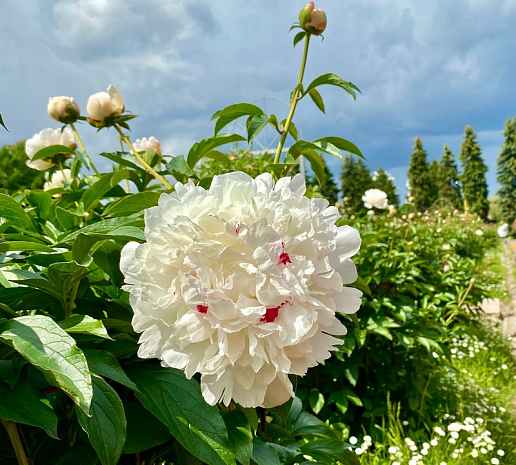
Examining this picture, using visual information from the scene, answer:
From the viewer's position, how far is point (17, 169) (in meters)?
8.04

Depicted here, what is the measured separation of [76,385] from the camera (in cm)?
40

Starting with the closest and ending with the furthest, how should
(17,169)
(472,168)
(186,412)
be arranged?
(186,412) → (17,169) → (472,168)

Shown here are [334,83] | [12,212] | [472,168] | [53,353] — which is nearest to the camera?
[53,353]

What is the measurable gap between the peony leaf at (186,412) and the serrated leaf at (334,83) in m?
0.59

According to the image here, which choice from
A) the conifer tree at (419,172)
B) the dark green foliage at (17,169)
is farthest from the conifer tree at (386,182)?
the dark green foliage at (17,169)

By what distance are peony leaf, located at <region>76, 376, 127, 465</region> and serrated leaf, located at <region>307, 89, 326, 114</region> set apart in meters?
0.69

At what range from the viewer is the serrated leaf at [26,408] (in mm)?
467

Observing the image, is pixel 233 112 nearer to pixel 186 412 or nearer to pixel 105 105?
pixel 105 105

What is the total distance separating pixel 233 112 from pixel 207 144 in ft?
0.26

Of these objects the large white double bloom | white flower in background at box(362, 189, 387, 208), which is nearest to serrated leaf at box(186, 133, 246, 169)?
the large white double bloom

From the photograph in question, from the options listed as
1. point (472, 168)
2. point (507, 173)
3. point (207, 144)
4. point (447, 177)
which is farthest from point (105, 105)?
point (447, 177)

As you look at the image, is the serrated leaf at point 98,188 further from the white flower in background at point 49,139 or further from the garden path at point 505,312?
the garden path at point 505,312

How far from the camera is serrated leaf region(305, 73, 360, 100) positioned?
888 millimetres

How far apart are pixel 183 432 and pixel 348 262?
26cm
